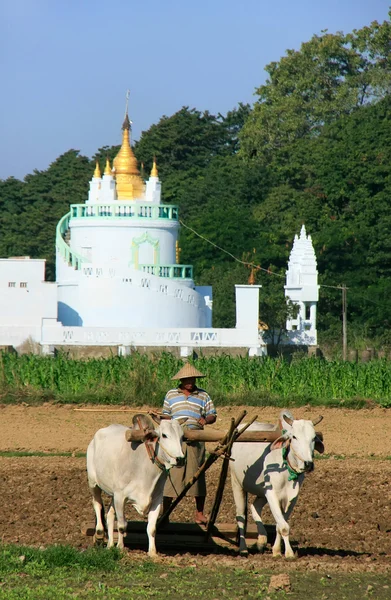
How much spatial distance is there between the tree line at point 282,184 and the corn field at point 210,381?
15.1 meters

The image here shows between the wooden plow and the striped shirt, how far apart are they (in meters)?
0.39

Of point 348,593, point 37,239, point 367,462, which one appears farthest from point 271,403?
point 37,239

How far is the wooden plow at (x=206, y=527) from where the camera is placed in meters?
11.3

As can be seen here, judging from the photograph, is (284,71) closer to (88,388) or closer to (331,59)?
(331,59)

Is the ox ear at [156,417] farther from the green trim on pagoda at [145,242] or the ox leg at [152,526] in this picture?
the green trim on pagoda at [145,242]

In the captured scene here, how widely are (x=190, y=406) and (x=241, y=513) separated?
1.07 m

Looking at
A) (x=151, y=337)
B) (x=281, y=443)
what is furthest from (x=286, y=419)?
(x=151, y=337)

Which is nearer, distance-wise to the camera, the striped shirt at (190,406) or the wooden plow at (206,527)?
the wooden plow at (206,527)

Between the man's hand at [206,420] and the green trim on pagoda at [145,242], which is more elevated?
the green trim on pagoda at [145,242]

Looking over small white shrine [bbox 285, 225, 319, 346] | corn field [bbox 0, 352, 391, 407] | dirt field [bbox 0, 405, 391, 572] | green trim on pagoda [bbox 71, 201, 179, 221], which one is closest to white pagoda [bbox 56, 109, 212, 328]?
green trim on pagoda [bbox 71, 201, 179, 221]

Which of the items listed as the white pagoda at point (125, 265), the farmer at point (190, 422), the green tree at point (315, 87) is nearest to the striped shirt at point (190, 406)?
the farmer at point (190, 422)

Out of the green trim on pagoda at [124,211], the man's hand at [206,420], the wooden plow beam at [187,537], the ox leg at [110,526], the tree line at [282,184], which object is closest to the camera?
the ox leg at [110,526]

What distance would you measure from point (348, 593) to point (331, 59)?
6487 centimetres

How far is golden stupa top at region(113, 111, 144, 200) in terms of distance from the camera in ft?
145
